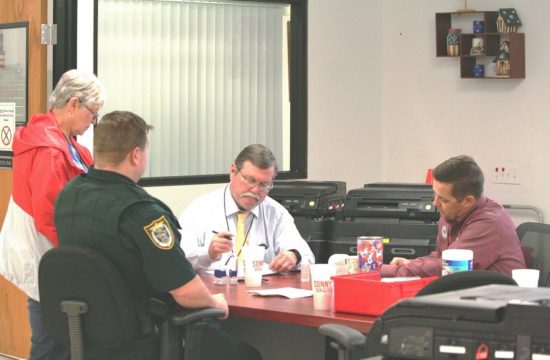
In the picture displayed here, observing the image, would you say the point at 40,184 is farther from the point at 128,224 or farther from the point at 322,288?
the point at 322,288

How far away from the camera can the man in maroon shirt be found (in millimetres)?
3646

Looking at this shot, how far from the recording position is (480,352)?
1955 millimetres

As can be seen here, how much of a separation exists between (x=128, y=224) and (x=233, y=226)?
121 cm

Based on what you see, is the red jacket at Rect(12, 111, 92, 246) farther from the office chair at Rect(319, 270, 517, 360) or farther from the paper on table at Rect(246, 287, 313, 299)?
the office chair at Rect(319, 270, 517, 360)

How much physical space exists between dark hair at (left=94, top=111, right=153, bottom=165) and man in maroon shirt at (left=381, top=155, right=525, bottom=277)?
1092 mm

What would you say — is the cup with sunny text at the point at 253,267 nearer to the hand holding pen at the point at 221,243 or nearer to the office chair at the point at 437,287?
the hand holding pen at the point at 221,243

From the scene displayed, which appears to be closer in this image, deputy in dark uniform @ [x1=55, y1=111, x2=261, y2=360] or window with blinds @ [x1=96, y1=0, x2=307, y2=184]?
deputy in dark uniform @ [x1=55, y1=111, x2=261, y2=360]

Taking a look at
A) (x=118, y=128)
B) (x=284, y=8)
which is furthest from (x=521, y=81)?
(x=118, y=128)

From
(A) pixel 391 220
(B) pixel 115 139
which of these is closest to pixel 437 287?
(B) pixel 115 139

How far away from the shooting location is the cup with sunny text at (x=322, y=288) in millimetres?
3391

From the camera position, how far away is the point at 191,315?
3248 mm

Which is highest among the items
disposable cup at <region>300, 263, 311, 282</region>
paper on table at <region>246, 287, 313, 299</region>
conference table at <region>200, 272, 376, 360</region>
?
disposable cup at <region>300, 263, 311, 282</region>

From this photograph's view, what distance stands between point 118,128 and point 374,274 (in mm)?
1022

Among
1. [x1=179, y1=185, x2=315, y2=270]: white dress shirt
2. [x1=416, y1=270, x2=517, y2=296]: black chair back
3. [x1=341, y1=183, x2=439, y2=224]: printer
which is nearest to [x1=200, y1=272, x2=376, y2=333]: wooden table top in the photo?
[x1=179, y1=185, x2=315, y2=270]: white dress shirt
